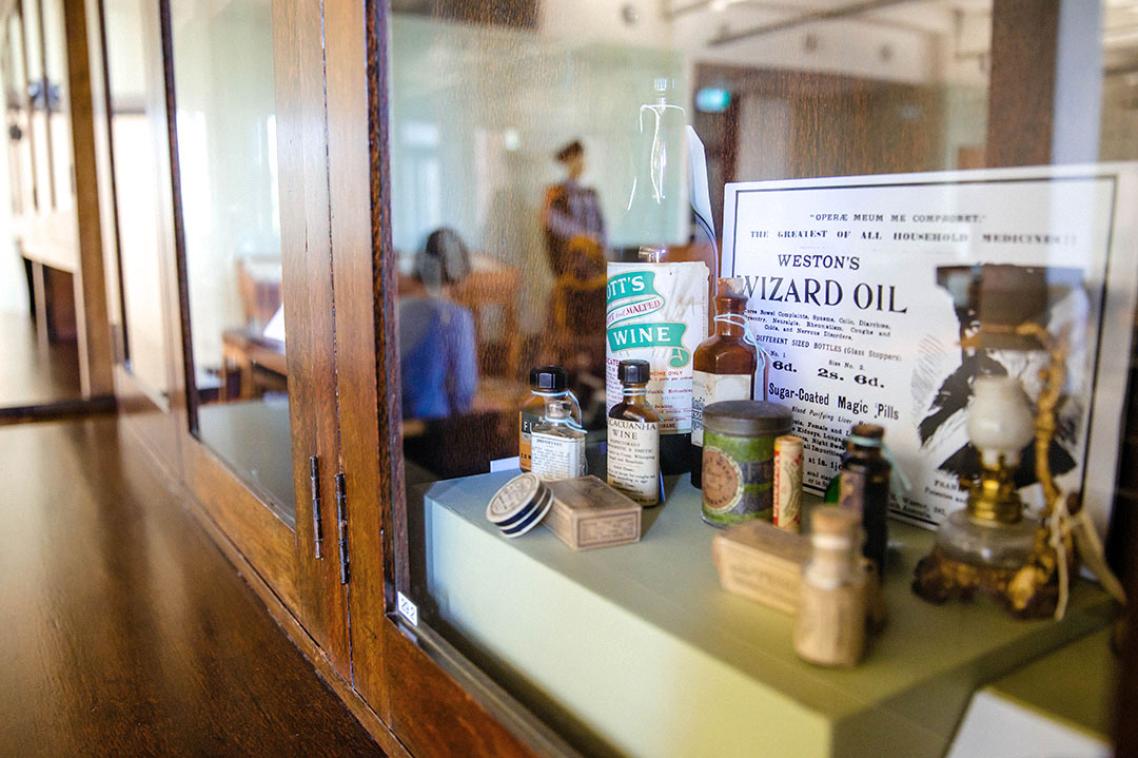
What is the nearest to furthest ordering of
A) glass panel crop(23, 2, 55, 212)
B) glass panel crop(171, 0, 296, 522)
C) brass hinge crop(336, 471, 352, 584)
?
brass hinge crop(336, 471, 352, 584) → glass panel crop(171, 0, 296, 522) → glass panel crop(23, 2, 55, 212)

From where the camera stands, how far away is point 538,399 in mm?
880

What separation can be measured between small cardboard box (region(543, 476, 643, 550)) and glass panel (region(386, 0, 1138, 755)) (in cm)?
2

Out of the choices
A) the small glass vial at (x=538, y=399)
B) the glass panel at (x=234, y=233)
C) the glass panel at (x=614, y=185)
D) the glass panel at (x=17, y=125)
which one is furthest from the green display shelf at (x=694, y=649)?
the glass panel at (x=17, y=125)

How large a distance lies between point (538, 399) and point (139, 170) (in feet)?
4.60

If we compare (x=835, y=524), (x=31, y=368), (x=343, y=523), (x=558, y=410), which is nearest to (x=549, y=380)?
(x=558, y=410)

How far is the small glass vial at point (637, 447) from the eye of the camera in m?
0.78

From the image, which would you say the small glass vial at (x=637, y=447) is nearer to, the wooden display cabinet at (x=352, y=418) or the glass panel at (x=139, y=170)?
the wooden display cabinet at (x=352, y=418)

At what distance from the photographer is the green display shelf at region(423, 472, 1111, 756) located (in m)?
0.49

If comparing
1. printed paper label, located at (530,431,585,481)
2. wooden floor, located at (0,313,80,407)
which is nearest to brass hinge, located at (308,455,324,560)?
printed paper label, located at (530,431,585,481)

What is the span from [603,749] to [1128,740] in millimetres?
377

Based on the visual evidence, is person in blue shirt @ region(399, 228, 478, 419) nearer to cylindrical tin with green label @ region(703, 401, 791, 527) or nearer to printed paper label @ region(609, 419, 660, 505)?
printed paper label @ region(609, 419, 660, 505)

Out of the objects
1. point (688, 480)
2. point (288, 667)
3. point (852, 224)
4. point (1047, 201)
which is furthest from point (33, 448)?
point (1047, 201)

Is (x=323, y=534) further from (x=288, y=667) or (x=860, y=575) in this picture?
(x=860, y=575)

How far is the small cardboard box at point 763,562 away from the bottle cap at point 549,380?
10.7 inches
